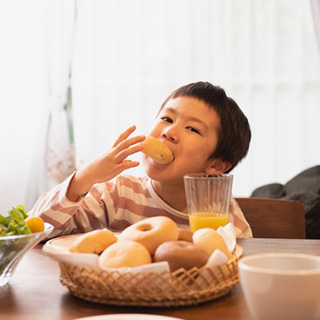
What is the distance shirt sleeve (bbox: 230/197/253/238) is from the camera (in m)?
1.49

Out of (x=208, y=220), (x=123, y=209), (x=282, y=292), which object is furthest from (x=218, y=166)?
(x=282, y=292)

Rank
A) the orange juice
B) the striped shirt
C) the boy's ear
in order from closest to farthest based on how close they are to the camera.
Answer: the orange juice, the striped shirt, the boy's ear

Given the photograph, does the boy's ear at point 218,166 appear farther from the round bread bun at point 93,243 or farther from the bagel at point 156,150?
the round bread bun at point 93,243

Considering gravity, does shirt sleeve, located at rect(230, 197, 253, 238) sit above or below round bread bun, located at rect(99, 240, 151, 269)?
below

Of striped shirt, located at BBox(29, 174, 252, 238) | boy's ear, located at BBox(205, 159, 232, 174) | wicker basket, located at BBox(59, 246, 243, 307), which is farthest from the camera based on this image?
boy's ear, located at BBox(205, 159, 232, 174)

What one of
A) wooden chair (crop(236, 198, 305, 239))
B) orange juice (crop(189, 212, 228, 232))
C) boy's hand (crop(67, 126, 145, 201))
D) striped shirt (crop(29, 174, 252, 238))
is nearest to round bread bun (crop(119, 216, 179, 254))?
orange juice (crop(189, 212, 228, 232))

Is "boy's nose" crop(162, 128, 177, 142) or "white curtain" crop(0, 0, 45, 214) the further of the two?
"white curtain" crop(0, 0, 45, 214)

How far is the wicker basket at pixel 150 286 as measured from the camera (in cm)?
76

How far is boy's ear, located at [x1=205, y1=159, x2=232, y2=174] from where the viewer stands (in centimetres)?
170

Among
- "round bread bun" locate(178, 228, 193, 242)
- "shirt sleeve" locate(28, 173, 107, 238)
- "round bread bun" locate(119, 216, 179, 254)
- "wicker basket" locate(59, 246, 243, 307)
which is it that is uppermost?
"round bread bun" locate(119, 216, 179, 254)

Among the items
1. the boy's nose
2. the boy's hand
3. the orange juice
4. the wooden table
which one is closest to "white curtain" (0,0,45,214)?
the boy's nose

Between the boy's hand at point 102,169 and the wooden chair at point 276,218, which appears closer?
the boy's hand at point 102,169

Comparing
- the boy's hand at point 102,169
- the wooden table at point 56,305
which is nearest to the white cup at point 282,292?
the wooden table at point 56,305

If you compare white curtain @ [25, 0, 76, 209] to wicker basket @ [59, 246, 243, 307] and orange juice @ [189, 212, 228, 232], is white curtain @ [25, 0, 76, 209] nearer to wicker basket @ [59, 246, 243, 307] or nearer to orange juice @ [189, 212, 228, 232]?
orange juice @ [189, 212, 228, 232]
